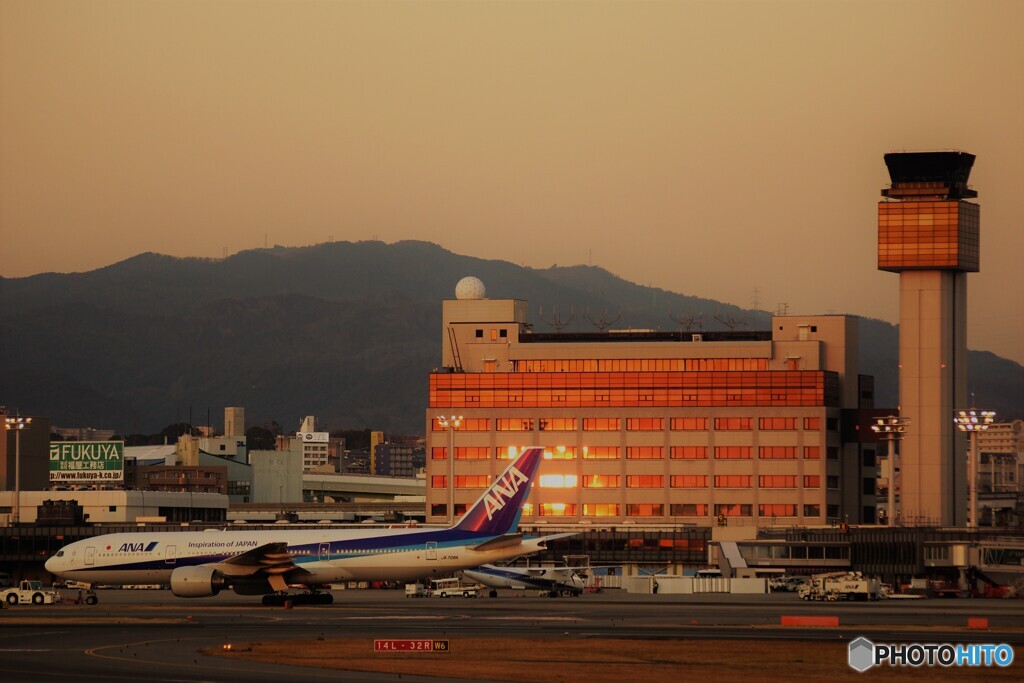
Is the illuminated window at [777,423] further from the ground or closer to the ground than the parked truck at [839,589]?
further from the ground

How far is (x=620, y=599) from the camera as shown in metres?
107

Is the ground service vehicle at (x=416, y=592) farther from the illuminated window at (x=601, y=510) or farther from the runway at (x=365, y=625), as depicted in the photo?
the illuminated window at (x=601, y=510)

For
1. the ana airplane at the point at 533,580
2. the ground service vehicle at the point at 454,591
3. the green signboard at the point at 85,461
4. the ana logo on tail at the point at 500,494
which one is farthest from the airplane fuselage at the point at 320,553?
the green signboard at the point at 85,461

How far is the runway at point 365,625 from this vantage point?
5694cm

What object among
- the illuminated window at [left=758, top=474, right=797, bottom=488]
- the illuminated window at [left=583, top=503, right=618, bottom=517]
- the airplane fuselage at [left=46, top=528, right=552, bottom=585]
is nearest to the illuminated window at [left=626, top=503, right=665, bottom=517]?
the illuminated window at [left=583, top=503, right=618, bottom=517]

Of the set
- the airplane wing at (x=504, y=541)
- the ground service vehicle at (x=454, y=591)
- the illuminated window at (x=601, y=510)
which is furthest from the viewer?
the illuminated window at (x=601, y=510)

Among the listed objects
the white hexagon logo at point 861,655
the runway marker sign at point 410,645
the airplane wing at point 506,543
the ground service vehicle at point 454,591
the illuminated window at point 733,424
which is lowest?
the ground service vehicle at point 454,591

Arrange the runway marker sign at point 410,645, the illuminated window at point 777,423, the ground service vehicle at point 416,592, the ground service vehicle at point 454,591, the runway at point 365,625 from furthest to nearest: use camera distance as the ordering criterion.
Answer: the illuminated window at point 777,423 < the ground service vehicle at point 454,591 < the ground service vehicle at point 416,592 < the runway marker sign at point 410,645 < the runway at point 365,625

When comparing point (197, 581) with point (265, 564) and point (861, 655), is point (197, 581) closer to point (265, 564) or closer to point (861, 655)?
point (265, 564)

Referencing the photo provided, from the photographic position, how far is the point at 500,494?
309 feet

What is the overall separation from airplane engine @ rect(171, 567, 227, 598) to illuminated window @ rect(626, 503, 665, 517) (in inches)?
4369

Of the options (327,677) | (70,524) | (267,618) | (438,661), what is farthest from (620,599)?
(70,524)

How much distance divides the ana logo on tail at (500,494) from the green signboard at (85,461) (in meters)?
103

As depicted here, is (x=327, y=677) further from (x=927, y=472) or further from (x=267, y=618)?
(x=927, y=472)
